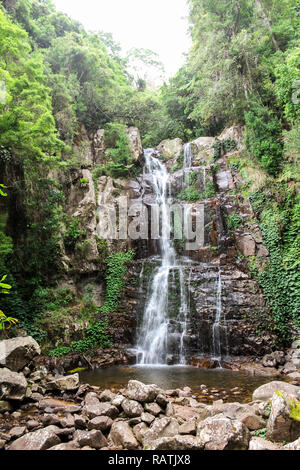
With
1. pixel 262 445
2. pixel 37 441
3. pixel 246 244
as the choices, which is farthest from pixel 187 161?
pixel 37 441

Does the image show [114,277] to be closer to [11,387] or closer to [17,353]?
[17,353]

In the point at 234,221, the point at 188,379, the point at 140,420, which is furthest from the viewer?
the point at 234,221

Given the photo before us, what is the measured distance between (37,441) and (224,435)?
2.52m

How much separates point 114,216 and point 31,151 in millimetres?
6119

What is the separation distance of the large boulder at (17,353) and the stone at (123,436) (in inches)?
151

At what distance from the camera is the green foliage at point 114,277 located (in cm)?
1178

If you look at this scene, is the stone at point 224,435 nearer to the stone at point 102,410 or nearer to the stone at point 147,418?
the stone at point 147,418

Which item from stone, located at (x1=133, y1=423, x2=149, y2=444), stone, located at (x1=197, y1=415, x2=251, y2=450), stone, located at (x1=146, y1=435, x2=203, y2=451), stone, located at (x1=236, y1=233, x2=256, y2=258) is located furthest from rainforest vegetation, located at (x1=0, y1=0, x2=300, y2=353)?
stone, located at (x1=197, y1=415, x2=251, y2=450)

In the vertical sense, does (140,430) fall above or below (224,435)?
below

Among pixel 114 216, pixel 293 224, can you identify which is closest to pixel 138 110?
pixel 114 216

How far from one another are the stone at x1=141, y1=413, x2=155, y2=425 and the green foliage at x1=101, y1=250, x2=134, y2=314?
7.45 meters

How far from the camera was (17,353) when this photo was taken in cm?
674

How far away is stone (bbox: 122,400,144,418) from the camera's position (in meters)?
4.44

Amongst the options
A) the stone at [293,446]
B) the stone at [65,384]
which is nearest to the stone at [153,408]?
the stone at [293,446]
